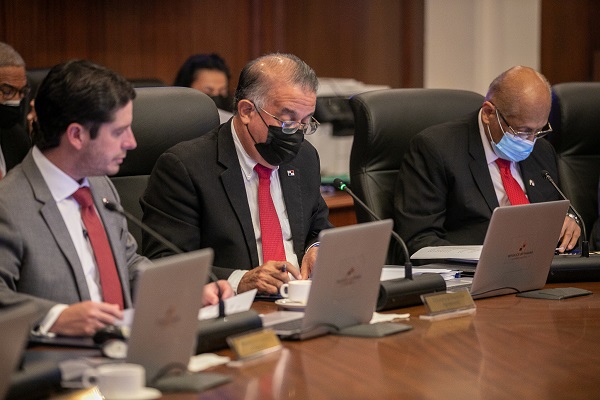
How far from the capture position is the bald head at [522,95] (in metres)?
3.37

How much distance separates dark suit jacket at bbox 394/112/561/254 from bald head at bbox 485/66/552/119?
0.14 m

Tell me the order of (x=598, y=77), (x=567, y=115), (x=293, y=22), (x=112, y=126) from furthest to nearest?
(x=598, y=77), (x=293, y=22), (x=567, y=115), (x=112, y=126)

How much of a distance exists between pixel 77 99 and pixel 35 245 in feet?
1.08

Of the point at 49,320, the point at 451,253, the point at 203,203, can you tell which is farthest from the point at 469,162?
the point at 49,320

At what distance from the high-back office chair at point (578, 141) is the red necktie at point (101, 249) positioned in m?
2.11

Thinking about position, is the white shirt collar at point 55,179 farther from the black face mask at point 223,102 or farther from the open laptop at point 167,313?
the black face mask at point 223,102

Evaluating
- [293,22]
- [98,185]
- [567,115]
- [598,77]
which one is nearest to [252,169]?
[98,185]

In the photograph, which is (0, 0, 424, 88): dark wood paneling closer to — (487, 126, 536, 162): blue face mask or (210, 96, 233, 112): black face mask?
(210, 96, 233, 112): black face mask

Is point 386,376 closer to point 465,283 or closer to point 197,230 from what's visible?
point 465,283

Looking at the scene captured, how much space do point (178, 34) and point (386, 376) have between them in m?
3.95

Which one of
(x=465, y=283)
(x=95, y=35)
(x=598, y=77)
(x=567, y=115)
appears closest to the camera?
(x=465, y=283)

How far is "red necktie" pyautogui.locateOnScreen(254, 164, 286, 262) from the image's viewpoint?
3.00 meters

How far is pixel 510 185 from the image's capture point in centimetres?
349

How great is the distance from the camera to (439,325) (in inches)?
90.9
